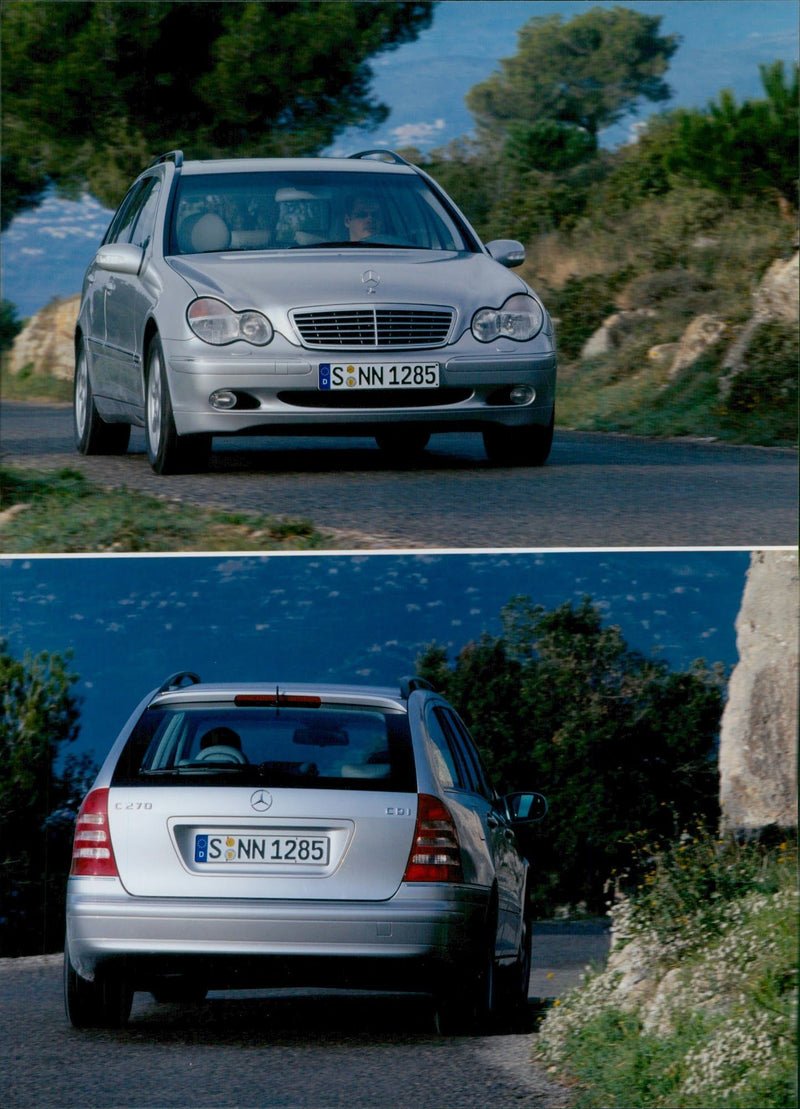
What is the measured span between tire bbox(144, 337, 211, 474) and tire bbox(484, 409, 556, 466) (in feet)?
4.99

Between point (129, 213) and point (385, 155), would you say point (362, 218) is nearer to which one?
point (385, 155)

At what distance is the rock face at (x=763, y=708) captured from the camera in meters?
11.4

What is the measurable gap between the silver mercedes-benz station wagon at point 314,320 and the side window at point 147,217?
0.02 m

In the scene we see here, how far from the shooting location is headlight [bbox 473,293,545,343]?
26.4ft

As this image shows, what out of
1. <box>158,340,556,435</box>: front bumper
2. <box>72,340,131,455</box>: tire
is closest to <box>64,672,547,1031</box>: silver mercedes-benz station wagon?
<box>158,340,556,435</box>: front bumper

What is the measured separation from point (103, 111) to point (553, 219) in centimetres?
326

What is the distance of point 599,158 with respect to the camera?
1088 cm

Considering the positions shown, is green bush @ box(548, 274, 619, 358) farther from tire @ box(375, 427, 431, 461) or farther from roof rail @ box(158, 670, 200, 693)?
roof rail @ box(158, 670, 200, 693)

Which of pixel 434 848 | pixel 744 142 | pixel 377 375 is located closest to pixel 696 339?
pixel 744 142

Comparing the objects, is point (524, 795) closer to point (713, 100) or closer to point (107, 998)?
point (107, 998)

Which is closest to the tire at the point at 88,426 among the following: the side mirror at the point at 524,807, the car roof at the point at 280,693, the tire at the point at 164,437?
the tire at the point at 164,437

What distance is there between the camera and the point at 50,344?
379 inches

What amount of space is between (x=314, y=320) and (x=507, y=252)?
138cm

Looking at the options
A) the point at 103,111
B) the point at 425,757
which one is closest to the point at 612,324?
the point at 103,111
